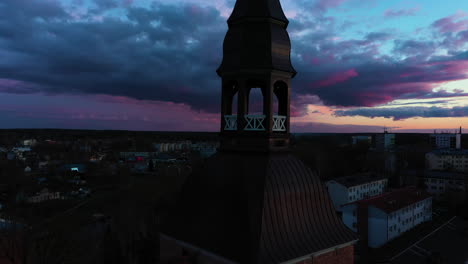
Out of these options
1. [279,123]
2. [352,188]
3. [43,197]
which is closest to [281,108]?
[279,123]

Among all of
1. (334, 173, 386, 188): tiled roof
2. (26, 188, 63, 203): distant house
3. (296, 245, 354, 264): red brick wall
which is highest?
(296, 245, 354, 264): red brick wall

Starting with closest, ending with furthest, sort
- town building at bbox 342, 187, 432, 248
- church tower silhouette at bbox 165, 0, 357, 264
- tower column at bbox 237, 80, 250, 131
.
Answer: church tower silhouette at bbox 165, 0, 357, 264 → tower column at bbox 237, 80, 250, 131 → town building at bbox 342, 187, 432, 248

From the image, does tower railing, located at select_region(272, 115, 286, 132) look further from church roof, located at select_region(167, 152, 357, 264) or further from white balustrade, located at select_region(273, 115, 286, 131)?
church roof, located at select_region(167, 152, 357, 264)

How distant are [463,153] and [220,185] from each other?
10820cm

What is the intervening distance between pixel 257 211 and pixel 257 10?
19.4 ft

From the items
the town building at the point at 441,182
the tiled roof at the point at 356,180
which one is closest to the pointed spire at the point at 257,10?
the tiled roof at the point at 356,180

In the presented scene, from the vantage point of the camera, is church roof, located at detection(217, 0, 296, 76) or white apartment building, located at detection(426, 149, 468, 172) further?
white apartment building, located at detection(426, 149, 468, 172)

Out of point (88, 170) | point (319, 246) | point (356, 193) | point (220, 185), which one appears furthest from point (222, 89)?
point (88, 170)

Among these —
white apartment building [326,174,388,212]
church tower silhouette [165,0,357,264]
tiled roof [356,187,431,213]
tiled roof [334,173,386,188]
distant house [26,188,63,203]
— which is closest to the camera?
church tower silhouette [165,0,357,264]

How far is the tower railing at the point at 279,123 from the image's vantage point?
10.3 meters

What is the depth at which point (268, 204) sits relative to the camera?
8.80 metres

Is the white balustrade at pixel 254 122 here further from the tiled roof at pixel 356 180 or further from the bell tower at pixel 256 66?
the tiled roof at pixel 356 180

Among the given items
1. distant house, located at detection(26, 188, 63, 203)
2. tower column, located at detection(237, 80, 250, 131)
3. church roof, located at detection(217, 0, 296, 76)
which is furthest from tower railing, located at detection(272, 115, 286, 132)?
distant house, located at detection(26, 188, 63, 203)

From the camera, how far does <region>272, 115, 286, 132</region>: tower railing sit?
33.6ft
